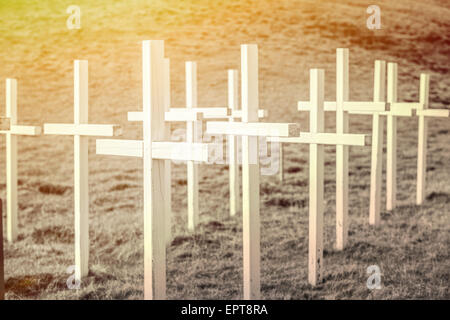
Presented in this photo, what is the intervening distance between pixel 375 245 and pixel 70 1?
1161 inches

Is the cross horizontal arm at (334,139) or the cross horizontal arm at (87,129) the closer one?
the cross horizontal arm at (87,129)

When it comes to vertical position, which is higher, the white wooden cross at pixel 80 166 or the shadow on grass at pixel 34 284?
the white wooden cross at pixel 80 166

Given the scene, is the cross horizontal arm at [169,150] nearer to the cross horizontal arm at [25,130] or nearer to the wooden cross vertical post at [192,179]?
the cross horizontal arm at [25,130]

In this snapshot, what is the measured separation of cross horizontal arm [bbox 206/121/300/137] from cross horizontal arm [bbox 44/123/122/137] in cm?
105

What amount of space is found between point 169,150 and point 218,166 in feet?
37.9

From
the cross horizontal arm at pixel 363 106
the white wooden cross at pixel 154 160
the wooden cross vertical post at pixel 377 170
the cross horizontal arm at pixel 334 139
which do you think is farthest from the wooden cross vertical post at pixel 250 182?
→ the wooden cross vertical post at pixel 377 170

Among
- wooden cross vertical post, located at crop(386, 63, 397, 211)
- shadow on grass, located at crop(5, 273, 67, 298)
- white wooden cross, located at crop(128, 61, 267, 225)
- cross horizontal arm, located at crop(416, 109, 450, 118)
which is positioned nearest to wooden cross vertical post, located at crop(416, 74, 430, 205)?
cross horizontal arm, located at crop(416, 109, 450, 118)

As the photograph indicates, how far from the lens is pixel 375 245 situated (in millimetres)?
8609

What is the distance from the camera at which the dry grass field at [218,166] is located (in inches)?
298

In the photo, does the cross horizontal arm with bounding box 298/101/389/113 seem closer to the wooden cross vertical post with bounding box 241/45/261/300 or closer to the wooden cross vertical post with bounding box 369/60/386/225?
the wooden cross vertical post with bounding box 369/60/386/225

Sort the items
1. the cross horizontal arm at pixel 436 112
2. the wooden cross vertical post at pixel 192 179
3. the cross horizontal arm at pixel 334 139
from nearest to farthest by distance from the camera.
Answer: the cross horizontal arm at pixel 334 139 → the wooden cross vertical post at pixel 192 179 → the cross horizontal arm at pixel 436 112

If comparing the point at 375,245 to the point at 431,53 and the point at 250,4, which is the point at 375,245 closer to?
the point at 431,53

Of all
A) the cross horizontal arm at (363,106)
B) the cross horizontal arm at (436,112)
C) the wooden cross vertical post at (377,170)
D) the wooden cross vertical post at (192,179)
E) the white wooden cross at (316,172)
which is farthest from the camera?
the cross horizontal arm at (436,112)

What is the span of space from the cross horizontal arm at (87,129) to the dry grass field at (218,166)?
5.73ft
